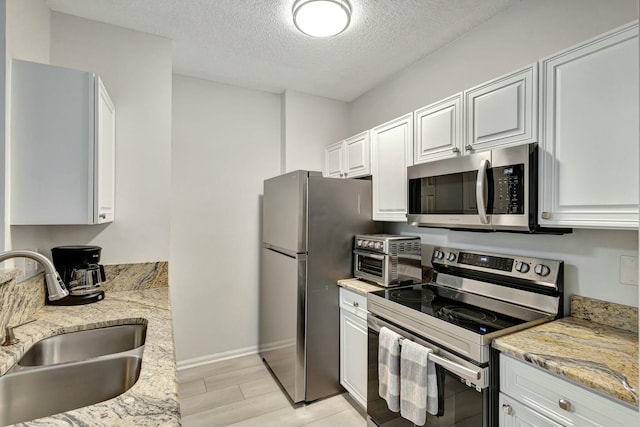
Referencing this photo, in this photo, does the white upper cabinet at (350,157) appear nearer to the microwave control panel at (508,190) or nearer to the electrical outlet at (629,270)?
the microwave control panel at (508,190)

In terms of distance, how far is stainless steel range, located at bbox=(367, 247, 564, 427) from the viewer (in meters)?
1.32

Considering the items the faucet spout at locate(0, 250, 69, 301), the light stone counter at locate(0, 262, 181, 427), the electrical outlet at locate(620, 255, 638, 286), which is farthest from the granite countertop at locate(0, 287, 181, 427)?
the electrical outlet at locate(620, 255, 638, 286)

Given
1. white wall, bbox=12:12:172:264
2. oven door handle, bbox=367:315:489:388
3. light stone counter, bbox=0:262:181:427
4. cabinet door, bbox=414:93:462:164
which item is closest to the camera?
light stone counter, bbox=0:262:181:427

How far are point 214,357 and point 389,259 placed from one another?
1.92 metres

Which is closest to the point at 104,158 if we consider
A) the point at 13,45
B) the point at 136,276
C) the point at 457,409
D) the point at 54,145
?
the point at 54,145

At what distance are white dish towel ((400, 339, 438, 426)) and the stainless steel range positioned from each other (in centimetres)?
3

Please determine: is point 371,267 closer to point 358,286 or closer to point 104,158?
point 358,286

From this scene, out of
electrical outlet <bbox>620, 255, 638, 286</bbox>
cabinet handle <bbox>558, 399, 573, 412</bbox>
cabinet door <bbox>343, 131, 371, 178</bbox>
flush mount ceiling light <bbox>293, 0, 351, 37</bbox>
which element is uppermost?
flush mount ceiling light <bbox>293, 0, 351, 37</bbox>

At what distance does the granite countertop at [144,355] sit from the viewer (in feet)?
2.59

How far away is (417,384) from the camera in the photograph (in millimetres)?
1544

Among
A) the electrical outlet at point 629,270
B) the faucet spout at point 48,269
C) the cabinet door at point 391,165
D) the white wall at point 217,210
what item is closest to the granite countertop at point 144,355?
the faucet spout at point 48,269

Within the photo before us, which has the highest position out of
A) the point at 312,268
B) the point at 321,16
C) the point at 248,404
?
the point at 321,16

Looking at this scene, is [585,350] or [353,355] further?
[353,355]

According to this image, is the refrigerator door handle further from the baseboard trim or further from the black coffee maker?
the black coffee maker
